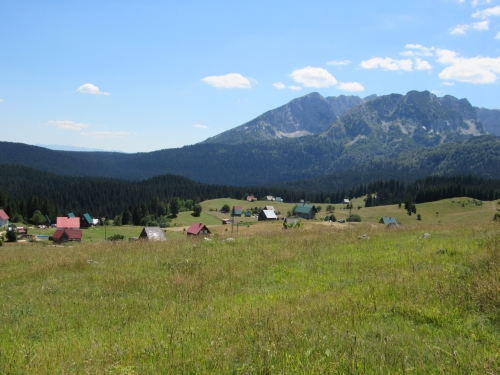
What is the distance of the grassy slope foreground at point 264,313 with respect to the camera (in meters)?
5.32

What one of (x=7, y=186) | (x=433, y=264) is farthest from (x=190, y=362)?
(x=7, y=186)

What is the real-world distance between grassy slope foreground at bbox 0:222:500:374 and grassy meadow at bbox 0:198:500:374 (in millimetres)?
32

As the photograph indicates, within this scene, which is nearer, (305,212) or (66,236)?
(66,236)

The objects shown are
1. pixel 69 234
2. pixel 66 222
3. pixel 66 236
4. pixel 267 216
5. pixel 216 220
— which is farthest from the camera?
pixel 216 220

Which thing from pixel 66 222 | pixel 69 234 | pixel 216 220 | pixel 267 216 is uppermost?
pixel 66 222

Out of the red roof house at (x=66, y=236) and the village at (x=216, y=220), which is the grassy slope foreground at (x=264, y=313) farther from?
the village at (x=216, y=220)

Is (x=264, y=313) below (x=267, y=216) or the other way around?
the other way around

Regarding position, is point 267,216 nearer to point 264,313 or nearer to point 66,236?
point 66,236

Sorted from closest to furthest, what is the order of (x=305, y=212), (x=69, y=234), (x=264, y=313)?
(x=264, y=313)
(x=69, y=234)
(x=305, y=212)

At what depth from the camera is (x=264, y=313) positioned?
750cm

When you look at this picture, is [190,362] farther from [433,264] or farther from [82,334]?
[433,264]

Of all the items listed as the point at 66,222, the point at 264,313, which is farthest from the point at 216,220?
the point at 264,313

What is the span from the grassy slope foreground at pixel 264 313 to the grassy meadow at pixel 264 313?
32 millimetres

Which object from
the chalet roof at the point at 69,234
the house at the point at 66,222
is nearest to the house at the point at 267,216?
the house at the point at 66,222
